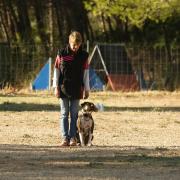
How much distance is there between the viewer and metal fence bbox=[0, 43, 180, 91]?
3647 cm

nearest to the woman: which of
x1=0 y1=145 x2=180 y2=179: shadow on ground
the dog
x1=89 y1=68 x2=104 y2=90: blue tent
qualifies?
the dog

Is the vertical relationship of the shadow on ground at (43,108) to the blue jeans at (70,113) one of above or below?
below

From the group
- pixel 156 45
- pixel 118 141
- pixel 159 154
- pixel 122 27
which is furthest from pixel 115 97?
pixel 159 154

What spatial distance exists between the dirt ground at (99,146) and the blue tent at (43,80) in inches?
371

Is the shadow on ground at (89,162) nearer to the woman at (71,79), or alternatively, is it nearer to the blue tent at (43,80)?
the woman at (71,79)

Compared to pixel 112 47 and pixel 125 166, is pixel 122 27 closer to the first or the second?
pixel 112 47

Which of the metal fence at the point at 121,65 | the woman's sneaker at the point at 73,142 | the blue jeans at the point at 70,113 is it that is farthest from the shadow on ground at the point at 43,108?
the metal fence at the point at 121,65

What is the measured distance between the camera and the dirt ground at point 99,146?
33.2 ft

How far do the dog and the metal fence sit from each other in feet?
75.2

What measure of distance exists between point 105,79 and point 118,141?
68.5 feet

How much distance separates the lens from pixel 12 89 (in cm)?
3459

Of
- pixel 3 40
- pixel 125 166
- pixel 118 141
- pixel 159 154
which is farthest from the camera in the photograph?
pixel 3 40

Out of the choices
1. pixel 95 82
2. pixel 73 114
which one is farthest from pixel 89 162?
pixel 95 82

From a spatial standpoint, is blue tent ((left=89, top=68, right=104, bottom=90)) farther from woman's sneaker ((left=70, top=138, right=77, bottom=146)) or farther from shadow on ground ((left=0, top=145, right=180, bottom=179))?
shadow on ground ((left=0, top=145, right=180, bottom=179))
